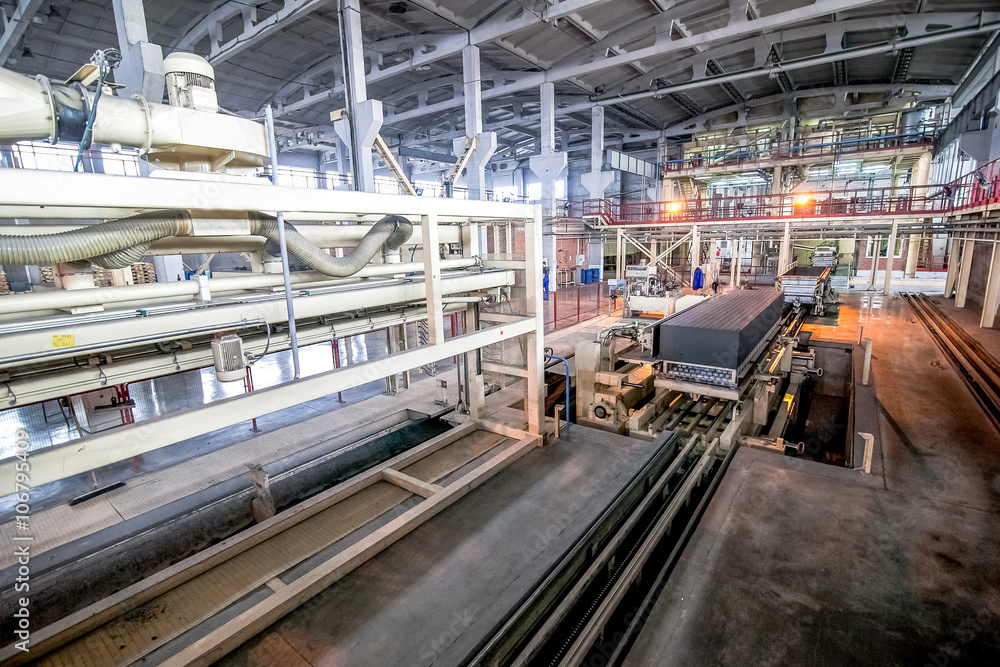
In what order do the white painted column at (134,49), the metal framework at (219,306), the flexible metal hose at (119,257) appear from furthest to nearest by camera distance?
1. the white painted column at (134,49)
2. the flexible metal hose at (119,257)
3. the metal framework at (219,306)

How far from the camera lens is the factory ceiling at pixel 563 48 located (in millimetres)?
11203

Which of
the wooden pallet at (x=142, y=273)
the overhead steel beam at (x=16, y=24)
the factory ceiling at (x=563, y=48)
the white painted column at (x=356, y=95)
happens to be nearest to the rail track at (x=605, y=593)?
the white painted column at (x=356, y=95)

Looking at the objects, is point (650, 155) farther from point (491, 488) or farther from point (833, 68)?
point (491, 488)

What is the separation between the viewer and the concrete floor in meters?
3.04

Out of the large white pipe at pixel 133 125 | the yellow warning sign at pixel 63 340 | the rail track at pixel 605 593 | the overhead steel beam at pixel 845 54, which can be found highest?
the overhead steel beam at pixel 845 54

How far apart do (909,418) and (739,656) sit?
206 inches

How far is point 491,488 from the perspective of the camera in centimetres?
484

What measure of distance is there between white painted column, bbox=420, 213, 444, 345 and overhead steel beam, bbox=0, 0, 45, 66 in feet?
39.6

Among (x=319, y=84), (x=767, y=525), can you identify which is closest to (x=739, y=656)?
(x=767, y=525)

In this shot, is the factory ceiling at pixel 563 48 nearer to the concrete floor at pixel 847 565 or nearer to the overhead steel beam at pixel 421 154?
the overhead steel beam at pixel 421 154

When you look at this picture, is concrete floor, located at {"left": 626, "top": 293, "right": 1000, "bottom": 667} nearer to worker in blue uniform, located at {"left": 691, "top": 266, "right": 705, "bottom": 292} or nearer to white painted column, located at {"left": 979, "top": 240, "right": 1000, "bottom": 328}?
white painted column, located at {"left": 979, "top": 240, "right": 1000, "bottom": 328}

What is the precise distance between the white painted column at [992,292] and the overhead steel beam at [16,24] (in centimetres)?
2025

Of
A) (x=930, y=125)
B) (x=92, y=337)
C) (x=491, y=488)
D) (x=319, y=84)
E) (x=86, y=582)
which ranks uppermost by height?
(x=319, y=84)

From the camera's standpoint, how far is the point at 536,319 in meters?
5.54
